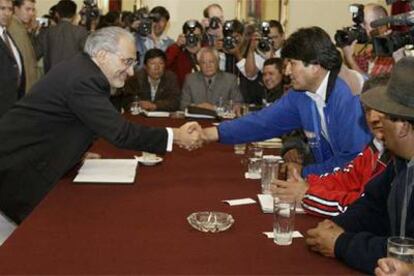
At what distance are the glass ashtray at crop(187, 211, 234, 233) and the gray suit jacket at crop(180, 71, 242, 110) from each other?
337 centimetres

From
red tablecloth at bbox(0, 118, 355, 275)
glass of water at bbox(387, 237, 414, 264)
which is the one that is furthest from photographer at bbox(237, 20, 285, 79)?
glass of water at bbox(387, 237, 414, 264)

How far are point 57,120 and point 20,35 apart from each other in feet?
9.60

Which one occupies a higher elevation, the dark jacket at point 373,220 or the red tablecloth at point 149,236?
the dark jacket at point 373,220

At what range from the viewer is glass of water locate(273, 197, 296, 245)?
73.0 inches

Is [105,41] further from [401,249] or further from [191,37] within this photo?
[191,37]

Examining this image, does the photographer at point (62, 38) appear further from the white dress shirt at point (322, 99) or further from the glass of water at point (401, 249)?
the glass of water at point (401, 249)

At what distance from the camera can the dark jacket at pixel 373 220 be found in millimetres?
1672

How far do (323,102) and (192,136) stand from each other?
2.02ft

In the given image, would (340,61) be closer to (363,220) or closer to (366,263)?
(363,220)

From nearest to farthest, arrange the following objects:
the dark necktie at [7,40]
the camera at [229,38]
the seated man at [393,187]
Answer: the seated man at [393,187] < the dark necktie at [7,40] < the camera at [229,38]

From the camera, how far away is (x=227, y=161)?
3049 mm

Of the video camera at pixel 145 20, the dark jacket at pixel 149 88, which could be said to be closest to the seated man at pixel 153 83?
the dark jacket at pixel 149 88

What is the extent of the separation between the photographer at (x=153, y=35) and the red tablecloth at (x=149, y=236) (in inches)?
157

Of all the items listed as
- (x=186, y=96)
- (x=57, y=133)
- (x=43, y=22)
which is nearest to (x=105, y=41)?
(x=57, y=133)
